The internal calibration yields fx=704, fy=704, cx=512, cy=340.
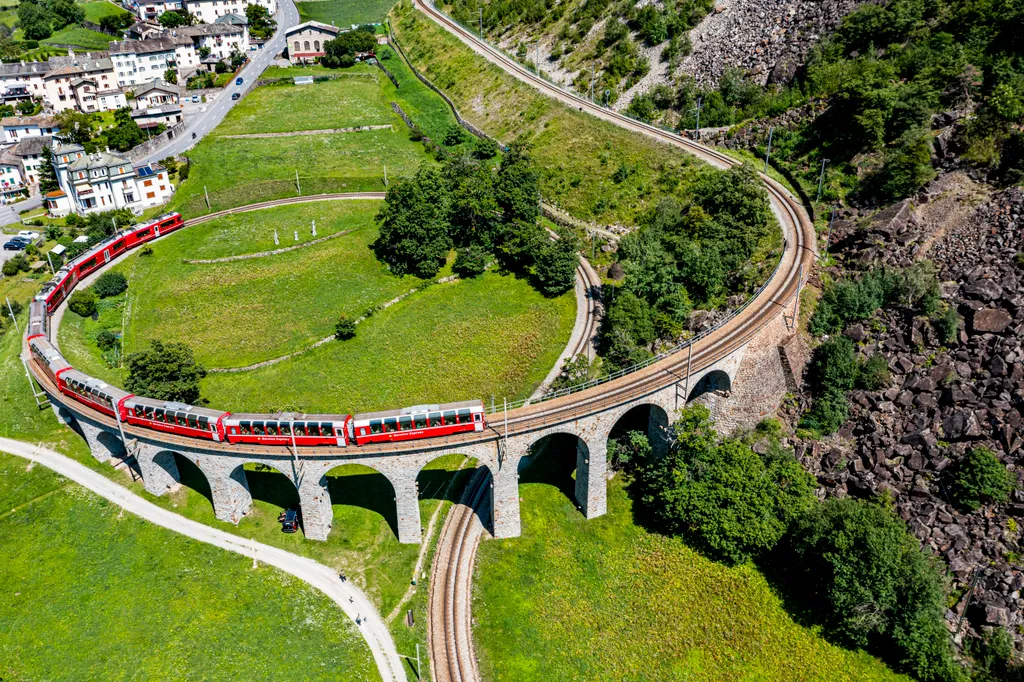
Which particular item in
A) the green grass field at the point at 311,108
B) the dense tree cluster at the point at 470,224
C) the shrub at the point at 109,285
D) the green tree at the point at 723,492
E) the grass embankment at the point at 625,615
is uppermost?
the green grass field at the point at 311,108

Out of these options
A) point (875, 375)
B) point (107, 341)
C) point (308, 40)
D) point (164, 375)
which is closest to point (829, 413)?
point (875, 375)

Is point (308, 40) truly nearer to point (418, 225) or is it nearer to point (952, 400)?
point (418, 225)

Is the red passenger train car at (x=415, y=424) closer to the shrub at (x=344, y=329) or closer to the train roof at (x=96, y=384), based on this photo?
the train roof at (x=96, y=384)

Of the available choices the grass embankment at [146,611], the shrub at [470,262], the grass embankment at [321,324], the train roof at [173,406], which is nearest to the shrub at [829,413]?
the grass embankment at [321,324]

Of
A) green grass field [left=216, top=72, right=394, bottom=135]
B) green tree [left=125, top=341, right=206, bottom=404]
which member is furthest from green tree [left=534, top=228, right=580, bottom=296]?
green grass field [left=216, top=72, right=394, bottom=135]

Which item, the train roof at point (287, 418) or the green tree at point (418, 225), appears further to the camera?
the green tree at point (418, 225)

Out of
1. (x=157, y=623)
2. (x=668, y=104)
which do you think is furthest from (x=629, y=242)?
(x=157, y=623)

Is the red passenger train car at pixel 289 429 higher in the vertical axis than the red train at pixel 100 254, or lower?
lower
